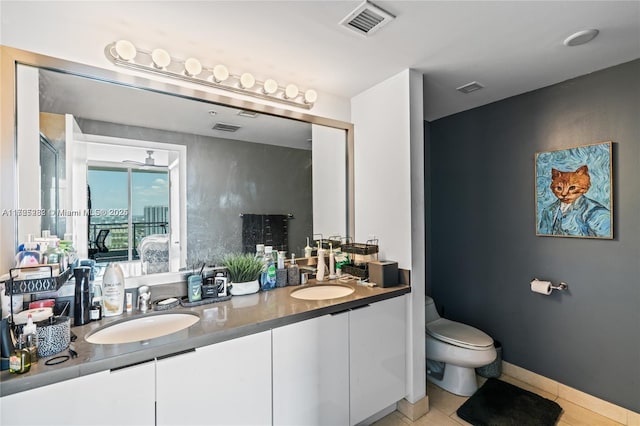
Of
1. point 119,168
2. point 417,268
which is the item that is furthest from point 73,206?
point 417,268

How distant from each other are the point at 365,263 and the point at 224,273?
96 cm

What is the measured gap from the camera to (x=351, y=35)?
156cm

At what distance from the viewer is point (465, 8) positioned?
1.36 m

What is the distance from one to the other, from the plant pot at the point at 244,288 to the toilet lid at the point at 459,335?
1.46 m

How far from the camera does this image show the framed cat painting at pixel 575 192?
195cm

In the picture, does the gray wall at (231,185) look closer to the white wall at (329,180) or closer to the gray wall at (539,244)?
the white wall at (329,180)

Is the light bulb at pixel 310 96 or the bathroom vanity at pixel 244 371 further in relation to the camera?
the light bulb at pixel 310 96

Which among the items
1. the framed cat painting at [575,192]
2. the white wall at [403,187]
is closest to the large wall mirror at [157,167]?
the white wall at [403,187]

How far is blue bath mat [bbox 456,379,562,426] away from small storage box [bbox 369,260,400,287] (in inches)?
40.3

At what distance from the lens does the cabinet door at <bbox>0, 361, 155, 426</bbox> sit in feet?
3.04

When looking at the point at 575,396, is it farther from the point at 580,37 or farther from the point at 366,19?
the point at 366,19

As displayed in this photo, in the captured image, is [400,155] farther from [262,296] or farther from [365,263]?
[262,296]

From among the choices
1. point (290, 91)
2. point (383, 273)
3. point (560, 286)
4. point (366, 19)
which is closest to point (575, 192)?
point (560, 286)

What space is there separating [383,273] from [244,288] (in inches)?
34.7
